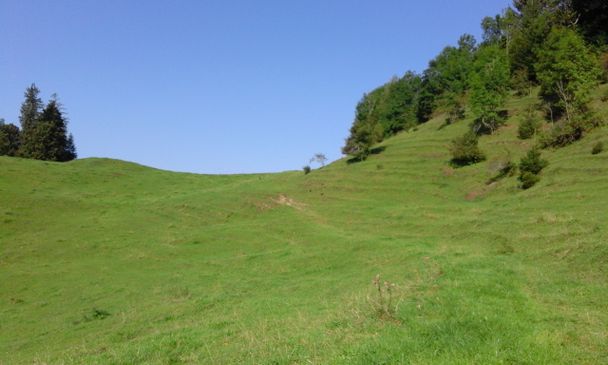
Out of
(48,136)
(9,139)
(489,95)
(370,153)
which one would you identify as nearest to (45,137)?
(48,136)

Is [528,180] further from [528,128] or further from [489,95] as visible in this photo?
[489,95]

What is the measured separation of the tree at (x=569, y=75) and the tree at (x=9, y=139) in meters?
93.3

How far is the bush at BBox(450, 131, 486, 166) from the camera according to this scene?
51.3 m

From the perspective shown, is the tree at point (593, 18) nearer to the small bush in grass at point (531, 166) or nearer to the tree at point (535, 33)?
the tree at point (535, 33)

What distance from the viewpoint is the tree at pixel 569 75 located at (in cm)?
4928

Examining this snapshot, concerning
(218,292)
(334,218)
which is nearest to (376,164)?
(334,218)

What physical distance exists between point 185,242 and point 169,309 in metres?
17.2

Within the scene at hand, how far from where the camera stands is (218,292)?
22625mm

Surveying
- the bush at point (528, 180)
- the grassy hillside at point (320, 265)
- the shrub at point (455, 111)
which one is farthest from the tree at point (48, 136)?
the bush at point (528, 180)

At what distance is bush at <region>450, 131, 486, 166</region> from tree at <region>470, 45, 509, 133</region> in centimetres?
850

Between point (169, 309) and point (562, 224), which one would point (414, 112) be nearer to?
point (562, 224)

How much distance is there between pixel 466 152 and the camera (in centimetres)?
5125

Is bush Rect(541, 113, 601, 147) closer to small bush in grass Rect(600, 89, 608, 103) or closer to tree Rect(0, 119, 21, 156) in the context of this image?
small bush in grass Rect(600, 89, 608, 103)

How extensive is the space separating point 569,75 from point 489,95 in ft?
33.4
